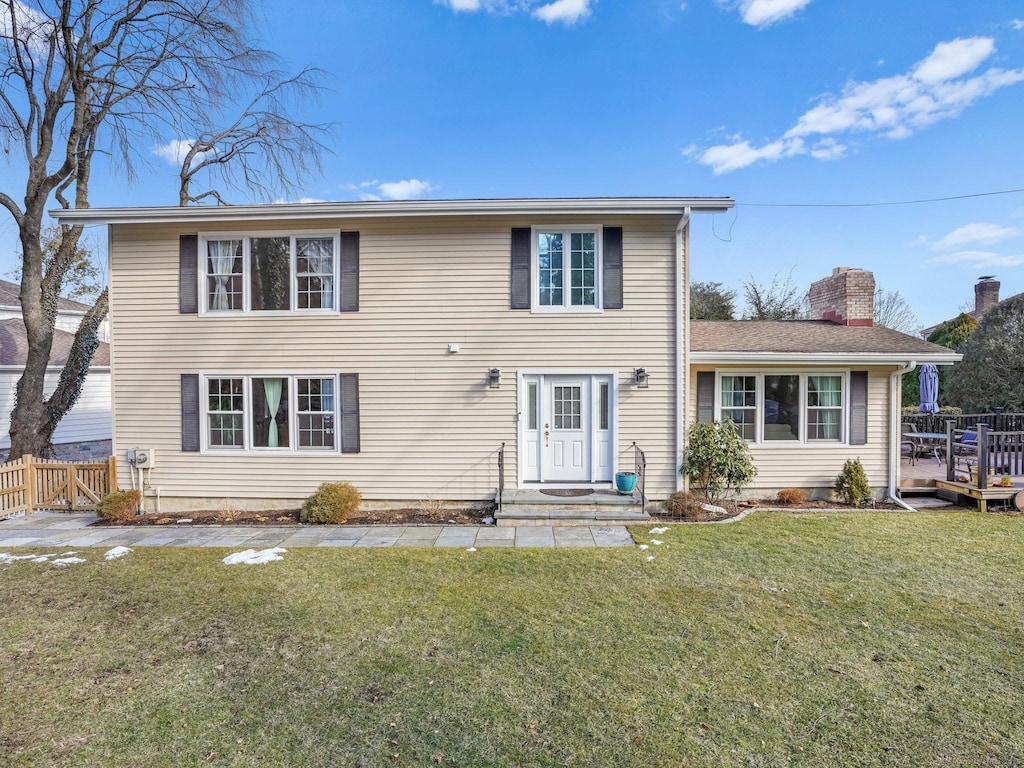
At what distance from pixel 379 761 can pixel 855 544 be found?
6663 millimetres

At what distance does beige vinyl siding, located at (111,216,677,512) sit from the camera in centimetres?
837

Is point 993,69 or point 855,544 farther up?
point 993,69

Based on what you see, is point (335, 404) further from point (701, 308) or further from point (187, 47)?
point (701, 308)

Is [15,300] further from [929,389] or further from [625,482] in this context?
[929,389]

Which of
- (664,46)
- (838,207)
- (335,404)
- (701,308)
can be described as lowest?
(335,404)

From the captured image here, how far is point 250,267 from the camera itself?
862 cm

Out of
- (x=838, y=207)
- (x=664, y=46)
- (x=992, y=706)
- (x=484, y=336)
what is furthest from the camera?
(x=838, y=207)

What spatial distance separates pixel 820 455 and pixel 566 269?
5883mm

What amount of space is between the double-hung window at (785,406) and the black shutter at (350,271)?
22.6 feet

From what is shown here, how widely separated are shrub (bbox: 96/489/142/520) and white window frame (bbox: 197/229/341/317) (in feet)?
11.2

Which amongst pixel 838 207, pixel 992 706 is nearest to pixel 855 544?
pixel 992 706

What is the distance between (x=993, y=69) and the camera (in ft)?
36.8

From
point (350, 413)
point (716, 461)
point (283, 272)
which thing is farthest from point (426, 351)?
point (716, 461)

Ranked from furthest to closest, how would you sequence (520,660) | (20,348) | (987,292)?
(987,292)
(20,348)
(520,660)
